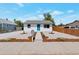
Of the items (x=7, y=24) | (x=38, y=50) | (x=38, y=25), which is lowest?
(x=7, y=24)

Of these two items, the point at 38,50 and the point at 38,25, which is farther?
the point at 38,25

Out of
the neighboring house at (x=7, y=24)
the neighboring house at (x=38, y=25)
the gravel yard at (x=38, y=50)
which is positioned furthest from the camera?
the neighboring house at (x=7, y=24)

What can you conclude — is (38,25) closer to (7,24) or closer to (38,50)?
(7,24)

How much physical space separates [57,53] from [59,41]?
490cm

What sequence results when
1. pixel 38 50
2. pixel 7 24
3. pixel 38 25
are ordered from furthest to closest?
pixel 7 24 < pixel 38 25 < pixel 38 50

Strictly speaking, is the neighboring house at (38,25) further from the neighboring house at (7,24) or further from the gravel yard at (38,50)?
the gravel yard at (38,50)

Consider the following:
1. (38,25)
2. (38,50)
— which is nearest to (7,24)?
(38,25)

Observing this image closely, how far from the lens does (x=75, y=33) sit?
74.5 feet

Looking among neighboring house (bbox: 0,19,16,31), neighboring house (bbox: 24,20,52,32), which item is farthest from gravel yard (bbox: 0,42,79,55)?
neighboring house (bbox: 0,19,16,31)

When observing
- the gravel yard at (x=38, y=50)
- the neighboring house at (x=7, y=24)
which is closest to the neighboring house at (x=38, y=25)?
the neighboring house at (x=7, y=24)

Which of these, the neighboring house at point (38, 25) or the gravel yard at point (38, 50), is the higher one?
the gravel yard at point (38, 50)

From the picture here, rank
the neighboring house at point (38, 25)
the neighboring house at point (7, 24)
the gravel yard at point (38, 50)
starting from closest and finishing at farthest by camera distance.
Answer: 1. the gravel yard at point (38, 50)
2. the neighboring house at point (38, 25)
3. the neighboring house at point (7, 24)
